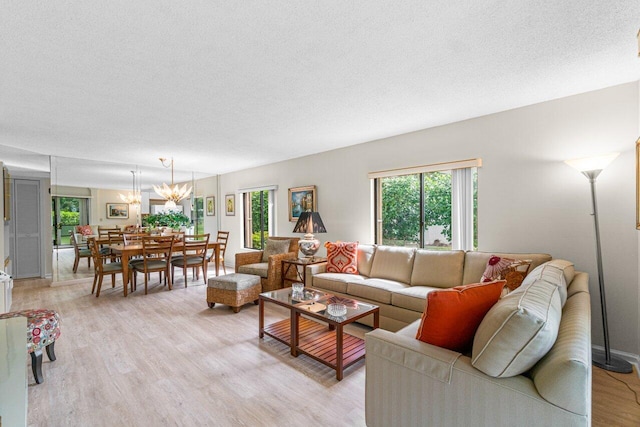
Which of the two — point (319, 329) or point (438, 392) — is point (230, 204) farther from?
point (438, 392)

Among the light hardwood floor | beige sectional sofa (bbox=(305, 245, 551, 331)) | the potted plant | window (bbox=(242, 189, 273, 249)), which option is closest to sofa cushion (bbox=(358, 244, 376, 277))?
beige sectional sofa (bbox=(305, 245, 551, 331))

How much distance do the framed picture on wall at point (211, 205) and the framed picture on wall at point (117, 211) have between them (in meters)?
1.92

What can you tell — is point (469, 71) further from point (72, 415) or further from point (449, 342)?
point (72, 415)

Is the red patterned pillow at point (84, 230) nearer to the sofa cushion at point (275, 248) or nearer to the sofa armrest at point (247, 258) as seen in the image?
the sofa armrest at point (247, 258)

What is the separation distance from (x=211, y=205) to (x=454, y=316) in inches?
282

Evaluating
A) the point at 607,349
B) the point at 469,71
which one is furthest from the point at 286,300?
the point at 607,349

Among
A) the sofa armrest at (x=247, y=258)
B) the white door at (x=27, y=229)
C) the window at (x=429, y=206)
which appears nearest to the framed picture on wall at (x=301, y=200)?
the sofa armrest at (x=247, y=258)

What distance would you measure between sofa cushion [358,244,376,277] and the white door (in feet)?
21.4

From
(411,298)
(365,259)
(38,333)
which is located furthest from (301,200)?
(38,333)

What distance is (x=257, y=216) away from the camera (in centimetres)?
673

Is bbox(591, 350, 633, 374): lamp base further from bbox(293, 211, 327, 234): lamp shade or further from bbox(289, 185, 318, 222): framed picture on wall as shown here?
bbox(289, 185, 318, 222): framed picture on wall

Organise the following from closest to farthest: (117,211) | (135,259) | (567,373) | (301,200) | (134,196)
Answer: (567,373), (135,259), (301,200), (117,211), (134,196)

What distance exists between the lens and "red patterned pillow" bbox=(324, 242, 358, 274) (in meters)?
3.92

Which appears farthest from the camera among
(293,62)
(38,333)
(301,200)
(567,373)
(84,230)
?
(84,230)
